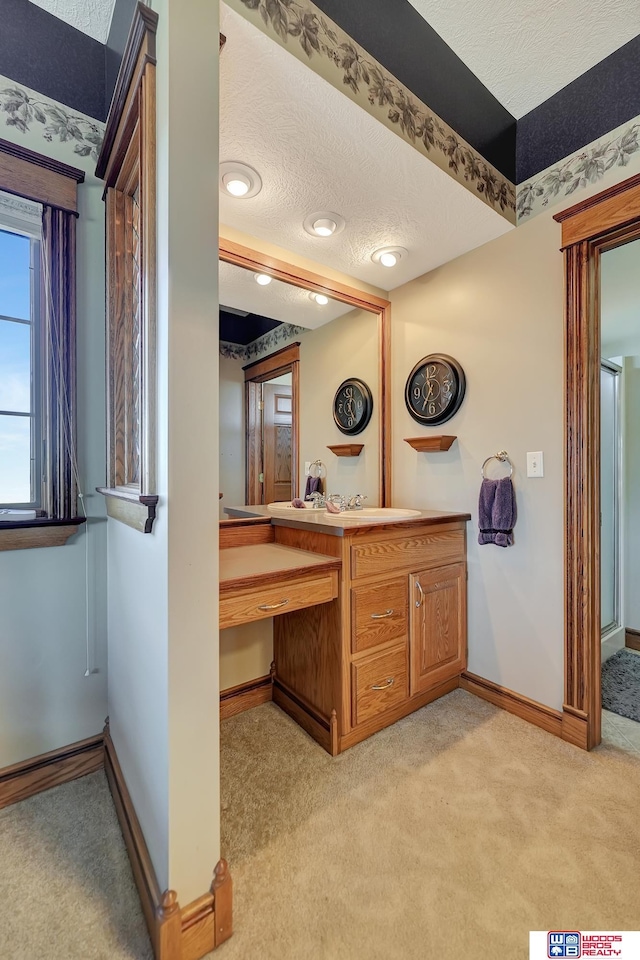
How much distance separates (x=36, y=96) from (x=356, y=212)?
1.25 meters

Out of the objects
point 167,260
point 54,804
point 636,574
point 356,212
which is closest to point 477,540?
point 636,574

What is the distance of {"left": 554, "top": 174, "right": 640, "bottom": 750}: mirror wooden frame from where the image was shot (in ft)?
5.61

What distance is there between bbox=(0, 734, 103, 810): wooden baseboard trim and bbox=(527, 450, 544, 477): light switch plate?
2167 millimetres

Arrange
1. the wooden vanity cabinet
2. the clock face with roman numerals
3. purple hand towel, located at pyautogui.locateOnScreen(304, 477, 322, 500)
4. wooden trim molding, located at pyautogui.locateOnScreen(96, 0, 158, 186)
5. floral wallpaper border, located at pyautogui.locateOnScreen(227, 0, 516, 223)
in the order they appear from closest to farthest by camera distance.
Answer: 1. wooden trim molding, located at pyautogui.locateOnScreen(96, 0, 158, 186)
2. floral wallpaper border, located at pyautogui.locateOnScreen(227, 0, 516, 223)
3. the wooden vanity cabinet
4. the clock face with roman numerals
5. purple hand towel, located at pyautogui.locateOnScreen(304, 477, 322, 500)

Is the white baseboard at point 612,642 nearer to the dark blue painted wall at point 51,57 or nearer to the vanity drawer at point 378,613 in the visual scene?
the vanity drawer at point 378,613

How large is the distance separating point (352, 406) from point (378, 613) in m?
1.25

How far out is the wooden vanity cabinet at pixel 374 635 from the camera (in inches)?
66.2

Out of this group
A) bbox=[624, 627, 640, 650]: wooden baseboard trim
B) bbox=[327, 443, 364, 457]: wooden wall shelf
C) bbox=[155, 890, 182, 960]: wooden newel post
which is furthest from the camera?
bbox=[624, 627, 640, 650]: wooden baseboard trim

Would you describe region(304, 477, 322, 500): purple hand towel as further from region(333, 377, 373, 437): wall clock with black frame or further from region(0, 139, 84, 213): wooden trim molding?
region(0, 139, 84, 213): wooden trim molding

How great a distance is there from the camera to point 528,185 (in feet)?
6.28

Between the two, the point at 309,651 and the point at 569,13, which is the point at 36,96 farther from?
the point at 309,651

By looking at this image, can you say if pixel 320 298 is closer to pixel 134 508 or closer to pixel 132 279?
pixel 132 279

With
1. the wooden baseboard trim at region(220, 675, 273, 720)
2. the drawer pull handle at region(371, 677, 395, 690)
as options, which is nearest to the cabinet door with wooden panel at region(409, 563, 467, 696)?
the drawer pull handle at region(371, 677, 395, 690)

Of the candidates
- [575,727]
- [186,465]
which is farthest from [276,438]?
[575,727]
